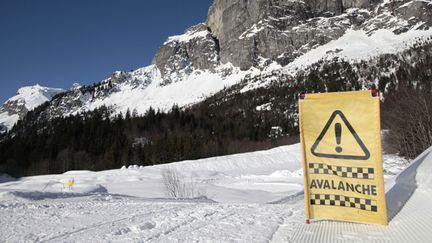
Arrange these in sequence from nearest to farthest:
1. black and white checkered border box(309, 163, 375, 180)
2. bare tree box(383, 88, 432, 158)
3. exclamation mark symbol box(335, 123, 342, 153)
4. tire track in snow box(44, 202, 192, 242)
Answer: black and white checkered border box(309, 163, 375, 180) → exclamation mark symbol box(335, 123, 342, 153) → tire track in snow box(44, 202, 192, 242) → bare tree box(383, 88, 432, 158)

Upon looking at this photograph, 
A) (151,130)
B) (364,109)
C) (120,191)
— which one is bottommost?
(120,191)

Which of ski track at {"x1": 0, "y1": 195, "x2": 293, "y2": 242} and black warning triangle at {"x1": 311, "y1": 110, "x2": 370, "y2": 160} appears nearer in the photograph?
black warning triangle at {"x1": 311, "y1": 110, "x2": 370, "y2": 160}

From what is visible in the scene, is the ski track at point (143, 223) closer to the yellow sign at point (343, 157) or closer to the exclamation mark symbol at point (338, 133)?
the yellow sign at point (343, 157)

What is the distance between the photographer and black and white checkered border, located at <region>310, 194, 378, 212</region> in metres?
5.34

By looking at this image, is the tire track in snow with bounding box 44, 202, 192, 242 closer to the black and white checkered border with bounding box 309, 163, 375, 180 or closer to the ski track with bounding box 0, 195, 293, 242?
the ski track with bounding box 0, 195, 293, 242

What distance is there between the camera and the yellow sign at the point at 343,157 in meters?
5.27

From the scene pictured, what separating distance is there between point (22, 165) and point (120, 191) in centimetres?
6114

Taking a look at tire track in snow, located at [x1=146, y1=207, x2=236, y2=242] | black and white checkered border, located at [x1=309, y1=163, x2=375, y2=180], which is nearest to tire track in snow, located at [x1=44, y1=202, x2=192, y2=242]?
tire track in snow, located at [x1=146, y1=207, x2=236, y2=242]

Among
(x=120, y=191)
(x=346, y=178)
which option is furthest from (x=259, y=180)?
(x=346, y=178)

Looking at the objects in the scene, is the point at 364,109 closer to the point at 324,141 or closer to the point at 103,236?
the point at 324,141

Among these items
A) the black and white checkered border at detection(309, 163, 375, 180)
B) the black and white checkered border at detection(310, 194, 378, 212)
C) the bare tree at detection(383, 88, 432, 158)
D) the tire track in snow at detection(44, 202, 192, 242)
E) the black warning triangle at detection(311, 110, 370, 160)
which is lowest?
the tire track in snow at detection(44, 202, 192, 242)

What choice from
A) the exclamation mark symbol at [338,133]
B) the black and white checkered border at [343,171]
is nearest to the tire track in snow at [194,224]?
the black and white checkered border at [343,171]

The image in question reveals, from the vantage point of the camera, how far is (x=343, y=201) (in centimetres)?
557

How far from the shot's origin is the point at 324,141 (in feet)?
18.4
